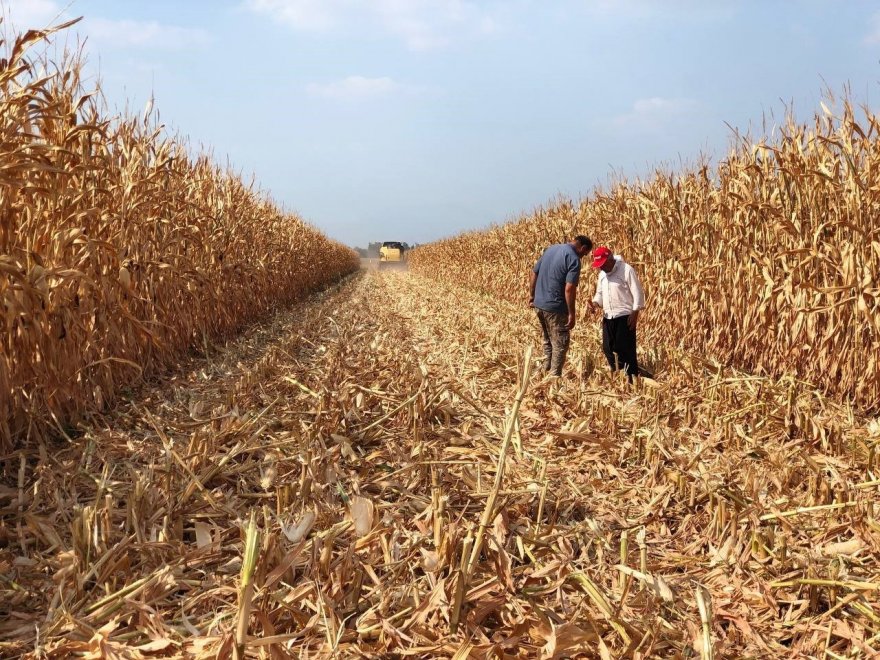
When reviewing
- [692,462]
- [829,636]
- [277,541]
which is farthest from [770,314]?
[277,541]

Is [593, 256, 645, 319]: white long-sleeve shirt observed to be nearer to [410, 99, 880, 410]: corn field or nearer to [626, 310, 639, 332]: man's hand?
[626, 310, 639, 332]: man's hand

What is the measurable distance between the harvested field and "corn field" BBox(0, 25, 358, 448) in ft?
1.54

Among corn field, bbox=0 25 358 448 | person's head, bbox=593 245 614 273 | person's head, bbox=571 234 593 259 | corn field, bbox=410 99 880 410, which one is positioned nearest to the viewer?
corn field, bbox=0 25 358 448

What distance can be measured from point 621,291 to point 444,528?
4332 millimetres

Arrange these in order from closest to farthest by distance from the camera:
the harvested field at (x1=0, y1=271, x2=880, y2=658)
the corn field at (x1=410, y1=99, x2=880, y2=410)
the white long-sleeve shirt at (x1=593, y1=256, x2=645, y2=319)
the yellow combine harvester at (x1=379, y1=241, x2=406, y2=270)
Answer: the harvested field at (x1=0, y1=271, x2=880, y2=658), the corn field at (x1=410, y1=99, x2=880, y2=410), the white long-sleeve shirt at (x1=593, y1=256, x2=645, y2=319), the yellow combine harvester at (x1=379, y1=241, x2=406, y2=270)

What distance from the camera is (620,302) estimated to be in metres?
6.39

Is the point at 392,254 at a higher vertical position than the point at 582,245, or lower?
higher

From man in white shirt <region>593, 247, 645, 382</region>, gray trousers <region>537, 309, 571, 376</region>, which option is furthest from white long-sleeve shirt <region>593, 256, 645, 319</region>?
gray trousers <region>537, 309, 571, 376</region>

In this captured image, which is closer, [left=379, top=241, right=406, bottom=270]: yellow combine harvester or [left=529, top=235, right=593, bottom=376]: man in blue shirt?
[left=529, top=235, right=593, bottom=376]: man in blue shirt

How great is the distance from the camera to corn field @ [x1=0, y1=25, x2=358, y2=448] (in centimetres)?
380

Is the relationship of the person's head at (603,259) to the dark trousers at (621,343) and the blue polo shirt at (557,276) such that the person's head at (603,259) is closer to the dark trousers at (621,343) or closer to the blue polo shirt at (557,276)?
the blue polo shirt at (557,276)

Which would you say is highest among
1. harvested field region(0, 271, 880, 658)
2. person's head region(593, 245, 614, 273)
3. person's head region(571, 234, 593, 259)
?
person's head region(571, 234, 593, 259)

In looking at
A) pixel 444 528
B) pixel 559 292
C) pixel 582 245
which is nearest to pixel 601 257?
pixel 582 245

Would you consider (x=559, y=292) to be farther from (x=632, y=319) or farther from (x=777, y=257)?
(x=777, y=257)
